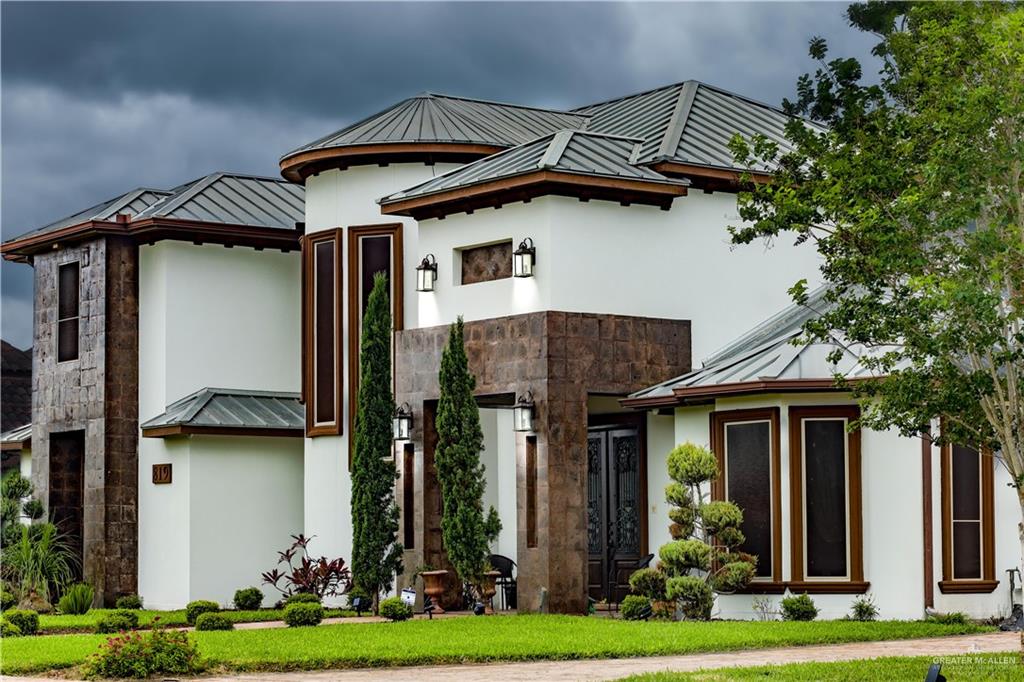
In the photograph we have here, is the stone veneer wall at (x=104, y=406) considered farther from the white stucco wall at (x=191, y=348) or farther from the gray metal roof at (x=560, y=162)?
the gray metal roof at (x=560, y=162)

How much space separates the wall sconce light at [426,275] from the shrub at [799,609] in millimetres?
7542

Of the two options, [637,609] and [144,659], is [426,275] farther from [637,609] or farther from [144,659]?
[144,659]

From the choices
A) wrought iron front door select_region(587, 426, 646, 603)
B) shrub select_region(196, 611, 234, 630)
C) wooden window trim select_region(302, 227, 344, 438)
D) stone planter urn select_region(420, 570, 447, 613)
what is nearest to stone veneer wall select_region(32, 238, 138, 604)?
wooden window trim select_region(302, 227, 344, 438)

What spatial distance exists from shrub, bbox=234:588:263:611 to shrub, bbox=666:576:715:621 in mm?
8274

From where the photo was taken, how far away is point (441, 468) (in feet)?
73.5

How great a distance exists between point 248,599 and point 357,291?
536 cm

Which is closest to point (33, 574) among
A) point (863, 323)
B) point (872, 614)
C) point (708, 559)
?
point (708, 559)

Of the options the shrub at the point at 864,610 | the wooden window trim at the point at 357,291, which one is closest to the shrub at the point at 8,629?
the wooden window trim at the point at 357,291

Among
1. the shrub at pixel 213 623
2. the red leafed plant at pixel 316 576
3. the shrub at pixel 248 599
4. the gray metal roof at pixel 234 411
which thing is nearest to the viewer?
the shrub at pixel 213 623

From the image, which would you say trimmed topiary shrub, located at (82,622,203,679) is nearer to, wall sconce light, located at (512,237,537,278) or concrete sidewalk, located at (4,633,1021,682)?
concrete sidewalk, located at (4,633,1021,682)

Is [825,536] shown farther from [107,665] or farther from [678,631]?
[107,665]

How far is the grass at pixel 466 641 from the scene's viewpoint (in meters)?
15.8

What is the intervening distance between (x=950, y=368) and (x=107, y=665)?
27.4 feet

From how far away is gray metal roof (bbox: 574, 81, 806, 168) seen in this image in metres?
24.9
